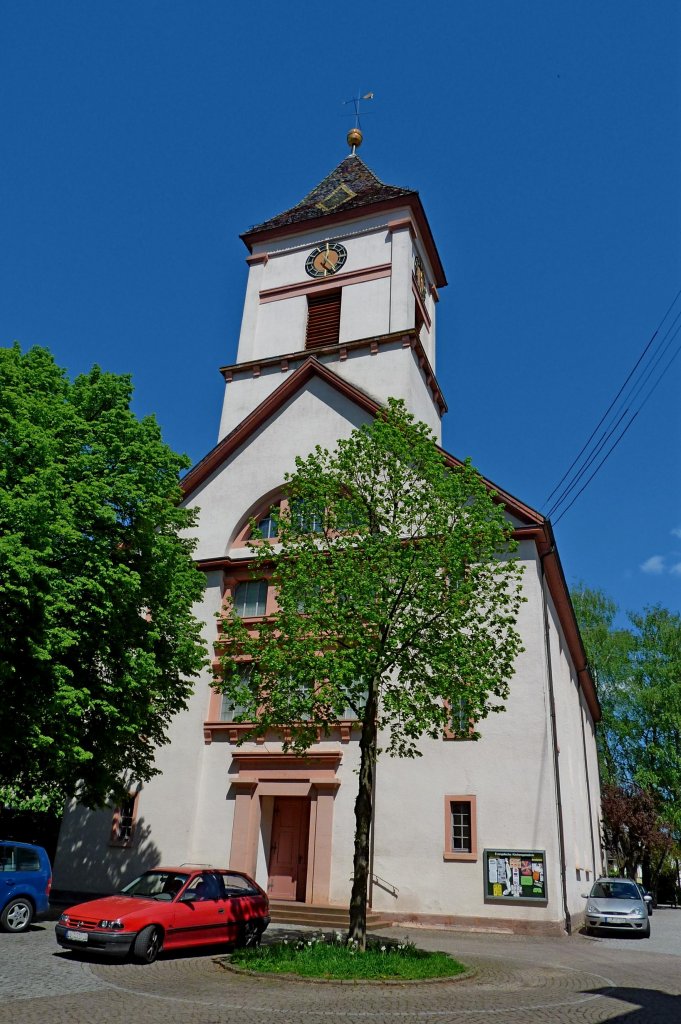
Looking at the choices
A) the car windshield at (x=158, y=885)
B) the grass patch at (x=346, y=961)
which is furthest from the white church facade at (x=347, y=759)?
the grass patch at (x=346, y=961)

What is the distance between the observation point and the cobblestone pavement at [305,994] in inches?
354

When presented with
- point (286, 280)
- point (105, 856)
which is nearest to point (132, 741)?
point (105, 856)

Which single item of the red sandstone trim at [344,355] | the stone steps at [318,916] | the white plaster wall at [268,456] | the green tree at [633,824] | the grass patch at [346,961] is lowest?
the grass patch at [346,961]

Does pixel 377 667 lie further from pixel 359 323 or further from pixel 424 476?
pixel 359 323

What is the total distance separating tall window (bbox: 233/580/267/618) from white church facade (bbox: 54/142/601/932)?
71 mm

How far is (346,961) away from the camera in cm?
1183

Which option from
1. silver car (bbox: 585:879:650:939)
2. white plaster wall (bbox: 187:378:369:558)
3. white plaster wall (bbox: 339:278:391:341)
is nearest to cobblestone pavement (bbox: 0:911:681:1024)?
silver car (bbox: 585:879:650:939)

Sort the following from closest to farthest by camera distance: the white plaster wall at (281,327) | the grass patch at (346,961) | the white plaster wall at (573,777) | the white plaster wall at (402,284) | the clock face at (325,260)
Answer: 1. the grass patch at (346,961)
2. the white plaster wall at (573,777)
3. the white plaster wall at (402,284)
4. the white plaster wall at (281,327)
5. the clock face at (325,260)

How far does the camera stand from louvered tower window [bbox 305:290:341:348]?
32125 millimetres

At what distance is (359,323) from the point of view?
104 ft

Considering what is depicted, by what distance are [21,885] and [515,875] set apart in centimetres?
1140

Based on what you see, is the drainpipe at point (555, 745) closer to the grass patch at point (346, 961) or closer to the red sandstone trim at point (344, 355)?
the grass patch at point (346, 961)

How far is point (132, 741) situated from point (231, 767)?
459cm

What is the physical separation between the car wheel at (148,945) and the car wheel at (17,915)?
4178 mm
